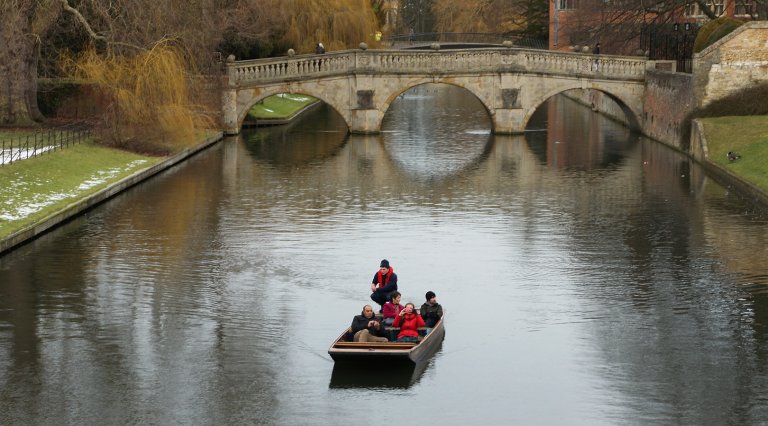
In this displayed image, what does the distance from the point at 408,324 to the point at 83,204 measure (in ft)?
60.6

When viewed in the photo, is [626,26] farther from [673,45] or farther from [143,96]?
[143,96]

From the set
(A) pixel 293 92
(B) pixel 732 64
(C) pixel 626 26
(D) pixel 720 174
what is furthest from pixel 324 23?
(D) pixel 720 174

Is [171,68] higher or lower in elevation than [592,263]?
higher

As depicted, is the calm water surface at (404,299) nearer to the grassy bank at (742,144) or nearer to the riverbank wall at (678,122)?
the riverbank wall at (678,122)

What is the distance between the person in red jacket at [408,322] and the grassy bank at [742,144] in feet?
A: 68.7

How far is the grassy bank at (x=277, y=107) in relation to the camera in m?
72.5

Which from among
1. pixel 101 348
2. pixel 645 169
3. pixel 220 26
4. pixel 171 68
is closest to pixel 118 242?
pixel 101 348

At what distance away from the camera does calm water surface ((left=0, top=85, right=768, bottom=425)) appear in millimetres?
20688

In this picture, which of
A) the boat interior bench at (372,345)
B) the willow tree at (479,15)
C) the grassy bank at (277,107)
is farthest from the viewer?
the willow tree at (479,15)

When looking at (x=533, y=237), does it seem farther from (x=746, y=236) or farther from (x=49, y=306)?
(x=49, y=306)

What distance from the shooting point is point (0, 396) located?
20781 millimetres

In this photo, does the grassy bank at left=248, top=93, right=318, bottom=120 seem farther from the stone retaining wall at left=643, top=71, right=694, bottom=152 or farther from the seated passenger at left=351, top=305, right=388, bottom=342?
the seated passenger at left=351, top=305, right=388, bottom=342

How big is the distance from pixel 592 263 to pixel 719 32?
27.9 m

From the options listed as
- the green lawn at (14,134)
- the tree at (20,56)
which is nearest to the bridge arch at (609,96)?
the tree at (20,56)
